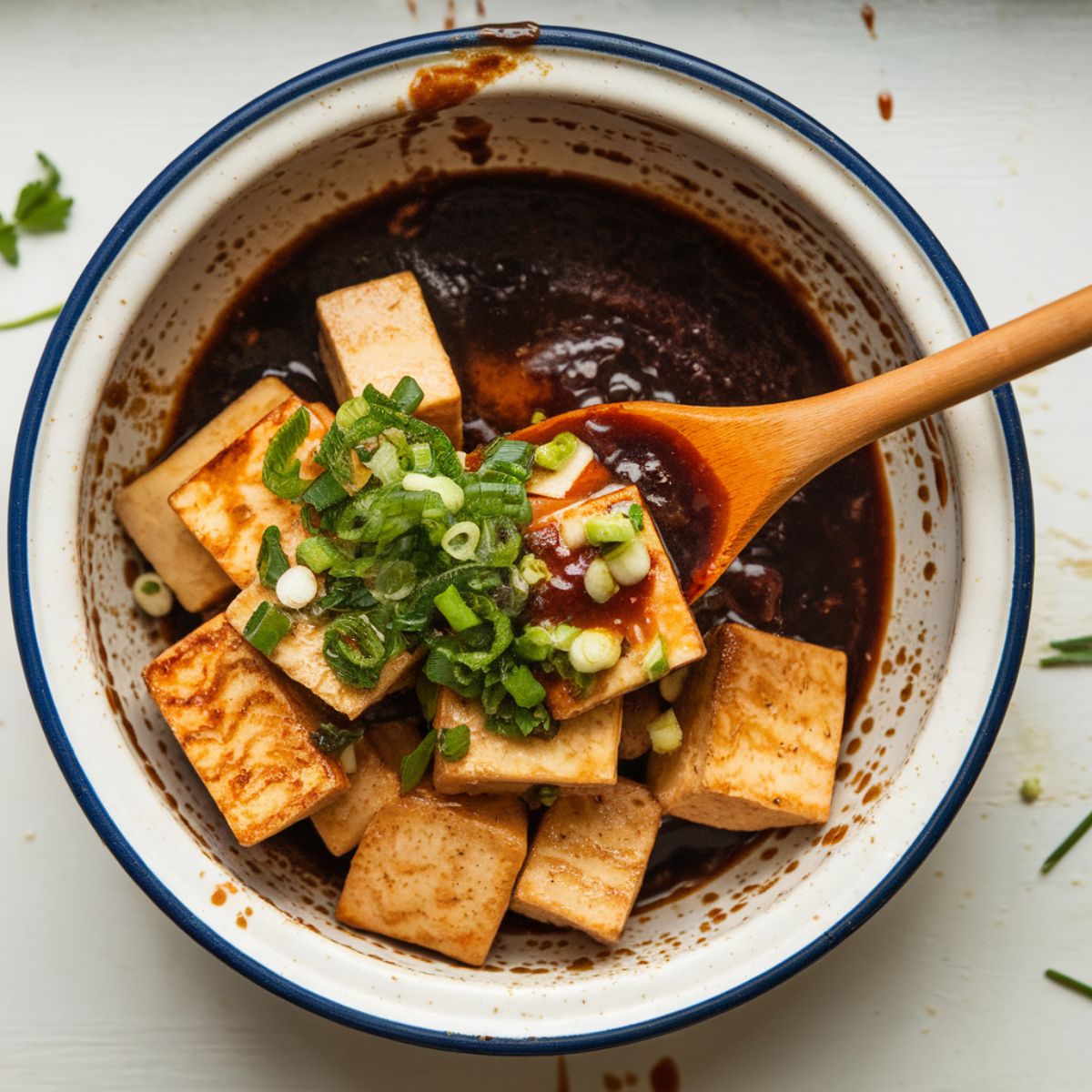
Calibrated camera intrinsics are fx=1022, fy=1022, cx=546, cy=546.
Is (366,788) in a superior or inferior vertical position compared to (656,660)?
inferior

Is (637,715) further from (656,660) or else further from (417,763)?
(417,763)

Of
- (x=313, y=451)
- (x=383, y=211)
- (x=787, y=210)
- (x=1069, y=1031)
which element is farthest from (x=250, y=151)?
(x=1069, y=1031)

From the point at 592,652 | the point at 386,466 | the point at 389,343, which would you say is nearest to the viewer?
the point at 592,652

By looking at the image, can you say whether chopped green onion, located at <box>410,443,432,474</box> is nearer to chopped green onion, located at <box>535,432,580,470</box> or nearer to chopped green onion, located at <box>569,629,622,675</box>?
chopped green onion, located at <box>535,432,580,470</box>

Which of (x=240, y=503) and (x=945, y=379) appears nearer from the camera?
(x=945, y=379)

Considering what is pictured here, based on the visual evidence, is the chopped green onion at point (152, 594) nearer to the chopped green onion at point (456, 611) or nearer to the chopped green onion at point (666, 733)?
the chopped green onion at point (456, 611)

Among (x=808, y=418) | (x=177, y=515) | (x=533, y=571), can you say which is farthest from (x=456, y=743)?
(x=808, y=418)

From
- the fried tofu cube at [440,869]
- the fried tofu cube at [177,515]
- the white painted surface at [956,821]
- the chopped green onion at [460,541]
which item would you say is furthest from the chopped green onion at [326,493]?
the white painted surface at [956,821]
